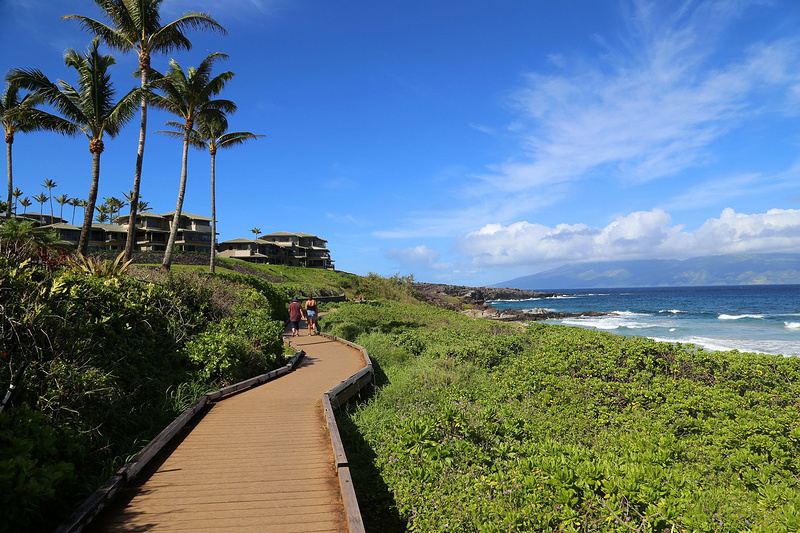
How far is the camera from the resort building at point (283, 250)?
75.4 m

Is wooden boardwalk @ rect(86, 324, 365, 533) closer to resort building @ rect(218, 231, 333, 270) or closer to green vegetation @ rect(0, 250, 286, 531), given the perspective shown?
green vegetation @ rect(0, 250, 286, 531)

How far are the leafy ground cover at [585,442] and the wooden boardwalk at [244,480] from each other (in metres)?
1.29

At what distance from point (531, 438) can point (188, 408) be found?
6.66 meters

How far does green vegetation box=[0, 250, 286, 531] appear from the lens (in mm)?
4633

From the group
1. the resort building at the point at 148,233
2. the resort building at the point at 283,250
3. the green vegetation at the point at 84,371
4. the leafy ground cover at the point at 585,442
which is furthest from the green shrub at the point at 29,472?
the resort building at the point at 283,250

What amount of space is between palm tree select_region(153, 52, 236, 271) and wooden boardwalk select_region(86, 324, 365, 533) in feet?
60.4

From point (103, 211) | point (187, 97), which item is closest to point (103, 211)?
point (103, 211)

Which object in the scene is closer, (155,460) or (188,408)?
(155,460)

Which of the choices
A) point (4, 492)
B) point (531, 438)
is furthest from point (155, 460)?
point (531, 438)

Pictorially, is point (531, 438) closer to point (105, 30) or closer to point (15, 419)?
point (15, 419)

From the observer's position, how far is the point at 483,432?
306 inches

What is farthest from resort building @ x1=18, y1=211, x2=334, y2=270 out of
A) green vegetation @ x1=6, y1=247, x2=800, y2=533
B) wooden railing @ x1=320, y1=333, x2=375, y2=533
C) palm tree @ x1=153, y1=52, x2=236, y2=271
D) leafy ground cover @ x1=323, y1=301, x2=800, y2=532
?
leafy ground cover @ x1=323, y1=301, x2=800, y2=532

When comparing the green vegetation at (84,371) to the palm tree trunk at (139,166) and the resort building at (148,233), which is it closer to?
the palm tree trunk at (139,166)

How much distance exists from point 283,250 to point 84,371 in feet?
266
